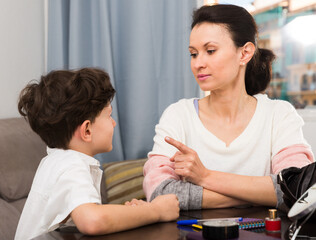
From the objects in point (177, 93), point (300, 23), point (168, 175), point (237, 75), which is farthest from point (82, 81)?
point (300, 23)

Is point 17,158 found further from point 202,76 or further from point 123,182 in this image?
point 202,76

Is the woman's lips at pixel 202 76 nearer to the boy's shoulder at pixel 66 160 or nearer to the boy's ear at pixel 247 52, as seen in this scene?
the boy's ear at pixel 247 52

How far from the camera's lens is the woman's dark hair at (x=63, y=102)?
4.09 ft

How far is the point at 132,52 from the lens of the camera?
107 inches

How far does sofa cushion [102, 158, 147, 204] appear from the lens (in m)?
2.47

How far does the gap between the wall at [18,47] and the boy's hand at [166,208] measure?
5.23ft

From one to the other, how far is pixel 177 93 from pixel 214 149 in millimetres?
1110

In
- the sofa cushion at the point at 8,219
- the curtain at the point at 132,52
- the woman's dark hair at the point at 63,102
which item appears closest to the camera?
the woman's dark hair at the point at 63,102

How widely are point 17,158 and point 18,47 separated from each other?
80 cm

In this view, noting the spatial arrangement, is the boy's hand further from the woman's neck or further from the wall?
the wall

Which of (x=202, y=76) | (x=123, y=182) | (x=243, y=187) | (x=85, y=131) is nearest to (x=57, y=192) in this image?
(x=85, y=131)

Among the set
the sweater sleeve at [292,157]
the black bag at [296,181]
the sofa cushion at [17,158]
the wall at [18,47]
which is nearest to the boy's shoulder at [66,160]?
the black bag at [296,181]

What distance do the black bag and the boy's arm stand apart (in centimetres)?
28

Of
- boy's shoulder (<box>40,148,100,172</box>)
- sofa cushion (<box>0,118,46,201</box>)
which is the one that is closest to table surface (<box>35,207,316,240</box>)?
boy's shoulder (<box>40,148,100,172</box>)
